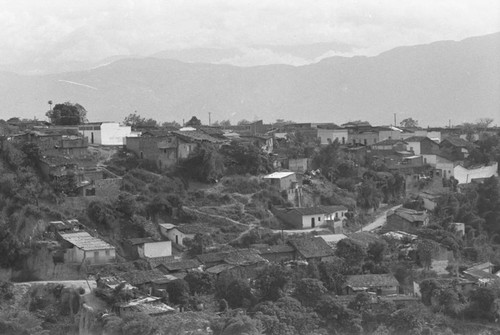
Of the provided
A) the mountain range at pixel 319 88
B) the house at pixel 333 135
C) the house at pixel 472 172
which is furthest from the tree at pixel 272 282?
the mountain range at pixel 319 88

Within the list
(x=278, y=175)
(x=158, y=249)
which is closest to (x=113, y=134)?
(x=278, y=175)

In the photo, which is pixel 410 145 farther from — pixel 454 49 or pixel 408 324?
pixel 454 49

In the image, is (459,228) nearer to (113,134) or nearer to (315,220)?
(315,220)

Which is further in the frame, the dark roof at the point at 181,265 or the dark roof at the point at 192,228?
the dark roof at the point at 192,228

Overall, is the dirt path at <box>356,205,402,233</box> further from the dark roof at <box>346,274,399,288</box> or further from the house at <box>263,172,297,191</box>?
the dark roof at <box>346,274,399,288</box>

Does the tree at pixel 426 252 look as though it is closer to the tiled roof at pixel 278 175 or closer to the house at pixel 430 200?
the house at pixel 430 200

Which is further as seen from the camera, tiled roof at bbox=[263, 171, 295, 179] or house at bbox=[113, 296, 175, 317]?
tiled roof at bbox=[263, 171, 295, 179]

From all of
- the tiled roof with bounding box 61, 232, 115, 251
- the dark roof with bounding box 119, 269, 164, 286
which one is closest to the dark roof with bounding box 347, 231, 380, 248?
the dark roof with bounding box 119, 269, 164, 286
